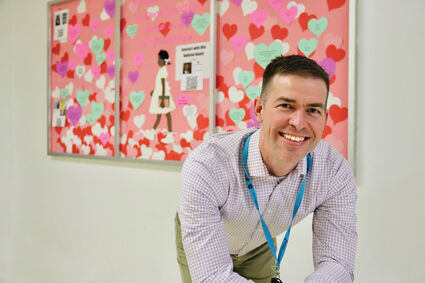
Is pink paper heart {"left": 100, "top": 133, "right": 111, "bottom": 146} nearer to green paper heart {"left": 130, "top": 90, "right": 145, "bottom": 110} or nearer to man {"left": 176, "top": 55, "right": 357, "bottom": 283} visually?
green paper heart {"left": 130, "top": 90, "right": 145, "bottom": 110}

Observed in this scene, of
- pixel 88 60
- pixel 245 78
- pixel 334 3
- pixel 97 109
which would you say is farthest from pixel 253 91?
pixel 88 60

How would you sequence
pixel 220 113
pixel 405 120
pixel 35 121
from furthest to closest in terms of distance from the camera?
pixel 35 121, pixel 220 113, pixel 405 120

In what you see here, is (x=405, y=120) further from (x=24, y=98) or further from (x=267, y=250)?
(x=24, y=98)

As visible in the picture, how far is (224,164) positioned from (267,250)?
2.13ft

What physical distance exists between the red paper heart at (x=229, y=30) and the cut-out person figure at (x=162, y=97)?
0.41 meters

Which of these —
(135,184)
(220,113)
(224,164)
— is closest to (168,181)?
(135,184)

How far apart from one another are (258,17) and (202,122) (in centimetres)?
62

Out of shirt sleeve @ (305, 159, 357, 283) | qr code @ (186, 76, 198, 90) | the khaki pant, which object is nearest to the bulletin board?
qr code @ (186, 76, 198, 90)

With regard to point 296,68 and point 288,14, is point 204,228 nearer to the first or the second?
point 296,68

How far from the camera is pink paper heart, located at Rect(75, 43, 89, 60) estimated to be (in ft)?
9.24

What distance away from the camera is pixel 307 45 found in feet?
6.29

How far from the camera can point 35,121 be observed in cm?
320

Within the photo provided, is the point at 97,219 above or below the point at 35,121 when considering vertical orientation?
below

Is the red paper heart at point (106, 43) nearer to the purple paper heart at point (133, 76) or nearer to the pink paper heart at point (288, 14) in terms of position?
the purple paper heart at point (133, 76)
